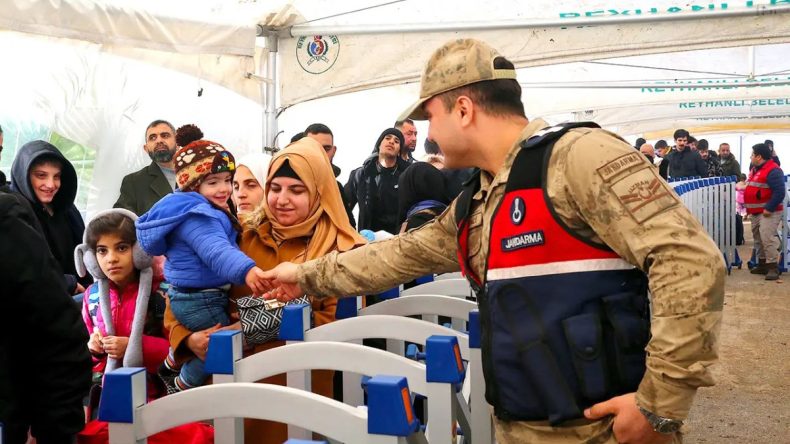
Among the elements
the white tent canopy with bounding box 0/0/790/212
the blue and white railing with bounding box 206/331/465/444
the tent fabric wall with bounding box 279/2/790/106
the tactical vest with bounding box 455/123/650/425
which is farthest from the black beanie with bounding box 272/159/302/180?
the tent fabric wall with bounding box 279/2/790/106

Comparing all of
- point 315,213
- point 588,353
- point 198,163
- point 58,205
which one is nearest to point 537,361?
point 588,353

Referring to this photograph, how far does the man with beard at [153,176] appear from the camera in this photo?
195 inches

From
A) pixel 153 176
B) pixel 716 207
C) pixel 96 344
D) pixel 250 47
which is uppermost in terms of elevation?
pixel 250 47

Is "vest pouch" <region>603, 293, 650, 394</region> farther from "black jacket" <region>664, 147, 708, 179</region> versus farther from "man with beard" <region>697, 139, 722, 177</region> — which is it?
"man with beard" <region>697, 139, 722, 177</region>

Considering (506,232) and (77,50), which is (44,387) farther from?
(77,50)

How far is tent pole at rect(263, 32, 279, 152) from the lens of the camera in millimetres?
6379

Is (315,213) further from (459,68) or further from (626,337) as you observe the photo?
(626,337)


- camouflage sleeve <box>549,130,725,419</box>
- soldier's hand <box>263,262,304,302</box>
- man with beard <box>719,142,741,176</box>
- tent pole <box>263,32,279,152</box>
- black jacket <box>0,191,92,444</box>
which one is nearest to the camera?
camouflage sleeve <box>549,130,725,419</box>

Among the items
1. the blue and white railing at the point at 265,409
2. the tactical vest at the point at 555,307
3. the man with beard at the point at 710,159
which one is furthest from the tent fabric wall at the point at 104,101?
the man with beard at the point at 710,159

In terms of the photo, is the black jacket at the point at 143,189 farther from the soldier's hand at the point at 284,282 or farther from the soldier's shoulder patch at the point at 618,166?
the soldier's shoulder patch at the point at 618,166

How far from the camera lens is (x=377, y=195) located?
615cm

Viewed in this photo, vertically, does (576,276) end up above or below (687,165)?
below

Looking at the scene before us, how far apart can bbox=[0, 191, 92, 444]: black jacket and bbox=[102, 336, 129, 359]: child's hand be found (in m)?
1.01

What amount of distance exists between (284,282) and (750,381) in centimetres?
459
